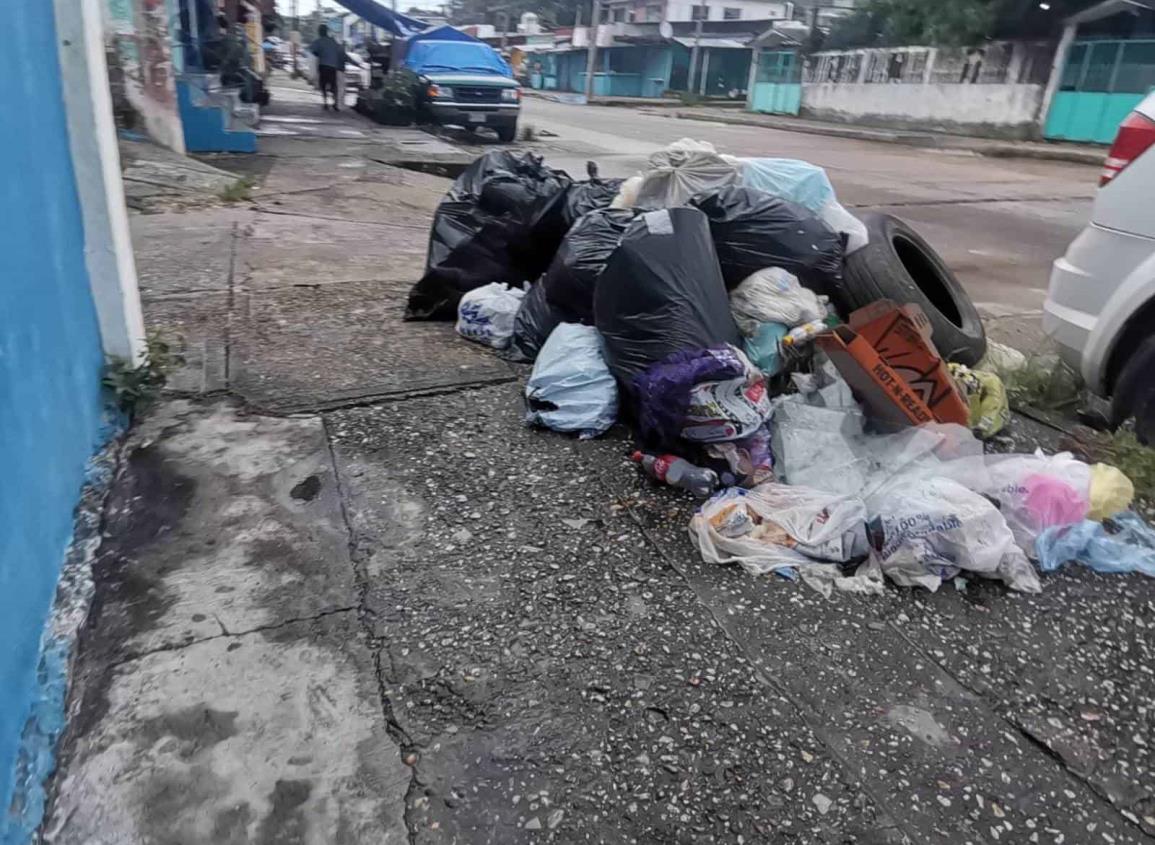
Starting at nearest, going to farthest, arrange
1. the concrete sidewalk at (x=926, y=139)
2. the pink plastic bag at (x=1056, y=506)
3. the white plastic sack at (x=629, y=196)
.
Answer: the pink plastic bag at (x=1056, y=506), the white plastic sack at (x=629, y=196), the concrete sidewalk at (x=926, y=139)

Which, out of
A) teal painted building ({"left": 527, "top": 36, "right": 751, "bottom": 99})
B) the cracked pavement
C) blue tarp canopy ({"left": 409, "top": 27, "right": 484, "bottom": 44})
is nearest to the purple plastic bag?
the cracked pavement

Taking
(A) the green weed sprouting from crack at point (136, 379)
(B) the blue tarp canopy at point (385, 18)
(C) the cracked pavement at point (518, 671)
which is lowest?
(C) the cracked pavement at point (518, 671)

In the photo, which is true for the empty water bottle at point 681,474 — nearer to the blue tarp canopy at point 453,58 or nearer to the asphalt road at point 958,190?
the asphalt road at point 958,190

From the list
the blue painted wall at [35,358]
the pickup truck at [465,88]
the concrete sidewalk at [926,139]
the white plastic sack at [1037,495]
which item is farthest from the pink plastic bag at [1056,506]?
the concrete sidewalk at [926,139]

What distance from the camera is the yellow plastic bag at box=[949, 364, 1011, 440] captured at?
3.39 meters

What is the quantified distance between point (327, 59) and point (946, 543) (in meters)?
19.0

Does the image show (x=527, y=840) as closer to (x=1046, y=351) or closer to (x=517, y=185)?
(x=517, y=185)

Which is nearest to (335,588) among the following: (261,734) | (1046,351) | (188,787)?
(261,734)

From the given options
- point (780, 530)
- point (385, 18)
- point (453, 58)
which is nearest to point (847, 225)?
point (780, 530)

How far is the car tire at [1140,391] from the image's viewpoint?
3.25 meters

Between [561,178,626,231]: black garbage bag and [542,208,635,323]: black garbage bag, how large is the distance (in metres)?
0.41

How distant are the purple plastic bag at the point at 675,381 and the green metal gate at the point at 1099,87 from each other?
68.2ft

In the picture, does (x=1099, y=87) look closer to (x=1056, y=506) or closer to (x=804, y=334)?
(x=804, y=334)

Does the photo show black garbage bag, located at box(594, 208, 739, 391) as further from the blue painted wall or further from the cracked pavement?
the blue painted wall
